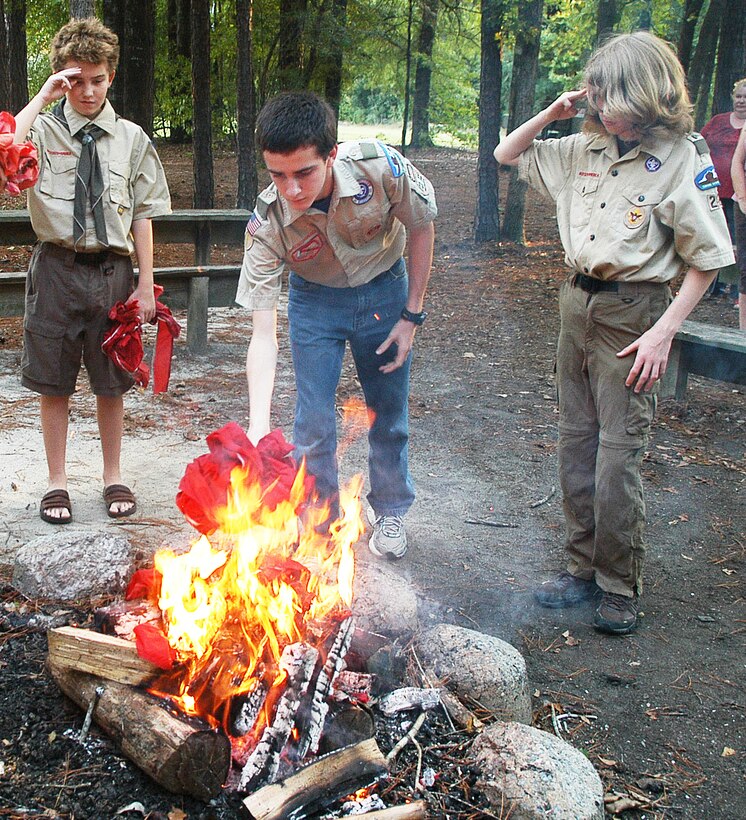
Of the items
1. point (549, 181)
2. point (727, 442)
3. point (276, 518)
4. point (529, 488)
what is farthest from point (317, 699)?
point (727, 442)

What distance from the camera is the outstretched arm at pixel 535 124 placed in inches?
143

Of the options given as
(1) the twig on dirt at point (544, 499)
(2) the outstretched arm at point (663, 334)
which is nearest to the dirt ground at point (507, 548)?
(1) the twig on dirt at point (544, 499)

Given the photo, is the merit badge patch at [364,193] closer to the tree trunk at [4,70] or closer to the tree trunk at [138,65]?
the tree trunk at [138,65]

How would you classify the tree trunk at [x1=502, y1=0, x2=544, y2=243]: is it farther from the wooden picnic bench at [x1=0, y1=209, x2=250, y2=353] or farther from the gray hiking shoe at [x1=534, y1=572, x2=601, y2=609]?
the gray hiking shoe at [x1=534, y1=572, x2=601, y2=609]

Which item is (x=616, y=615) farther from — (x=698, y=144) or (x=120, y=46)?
(x=120, y=46)

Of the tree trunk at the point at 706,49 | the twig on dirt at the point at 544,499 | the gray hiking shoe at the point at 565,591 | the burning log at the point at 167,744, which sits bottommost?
the twig on dirt at the point at 544,499

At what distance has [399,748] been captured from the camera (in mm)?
2682

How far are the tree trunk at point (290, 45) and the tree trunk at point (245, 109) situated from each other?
2.41m

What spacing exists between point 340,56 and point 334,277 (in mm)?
13437

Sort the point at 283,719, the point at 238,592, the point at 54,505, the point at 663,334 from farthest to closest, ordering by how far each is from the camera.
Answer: the point at 54,505 → the point at 663,334 → the point at 238,592 → the point at 283,719

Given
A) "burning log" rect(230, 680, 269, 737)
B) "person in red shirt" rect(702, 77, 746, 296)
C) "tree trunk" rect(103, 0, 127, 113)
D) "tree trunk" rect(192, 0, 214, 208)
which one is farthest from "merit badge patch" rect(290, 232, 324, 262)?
"tree trunk" rect(192, 0, 214, 208)

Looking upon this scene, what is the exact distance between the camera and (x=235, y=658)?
8.81ft

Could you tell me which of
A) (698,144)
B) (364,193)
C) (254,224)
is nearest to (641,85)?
(698,144)

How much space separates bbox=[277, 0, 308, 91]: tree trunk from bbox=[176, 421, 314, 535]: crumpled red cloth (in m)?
14.2
